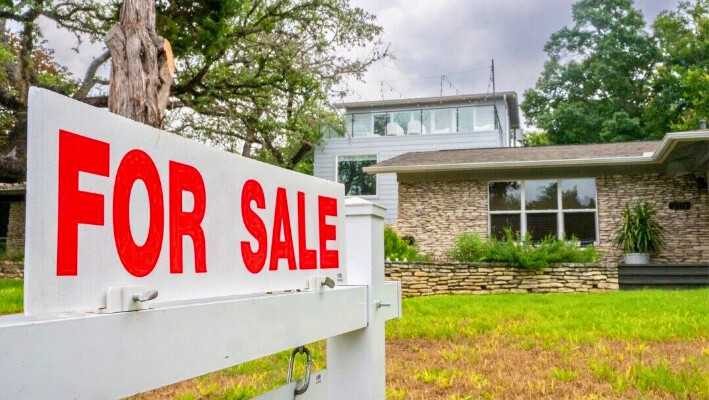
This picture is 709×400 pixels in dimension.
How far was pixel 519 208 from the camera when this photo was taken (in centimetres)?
1466

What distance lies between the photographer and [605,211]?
14016 millimetres

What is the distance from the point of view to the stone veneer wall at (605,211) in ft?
44.2

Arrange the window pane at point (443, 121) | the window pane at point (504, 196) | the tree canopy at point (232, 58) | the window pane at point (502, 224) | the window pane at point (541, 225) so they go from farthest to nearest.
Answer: the window pane at point (443, 121) < the window pane at point (504, 196) < the window pane at point (502, 224) < the window pane at point (541, 225) < the tree canopy at point (232, 58)

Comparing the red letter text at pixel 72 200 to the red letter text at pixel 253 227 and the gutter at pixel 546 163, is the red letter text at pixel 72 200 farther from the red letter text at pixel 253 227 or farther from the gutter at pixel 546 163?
the gutter at pixel 546 163

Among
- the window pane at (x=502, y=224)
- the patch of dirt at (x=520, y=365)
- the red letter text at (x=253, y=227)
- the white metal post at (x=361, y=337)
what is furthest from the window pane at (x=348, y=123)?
the red letter text at (x=253, y=227)

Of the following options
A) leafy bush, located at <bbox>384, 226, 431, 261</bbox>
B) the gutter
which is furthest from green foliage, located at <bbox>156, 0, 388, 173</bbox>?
leafy bush, located at <bbox>384, 226, 431, 261</bbox>

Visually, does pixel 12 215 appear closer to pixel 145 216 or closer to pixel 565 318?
pixel 565 318

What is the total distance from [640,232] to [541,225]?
211cm

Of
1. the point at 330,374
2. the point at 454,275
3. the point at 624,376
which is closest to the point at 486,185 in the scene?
the point at 454,275

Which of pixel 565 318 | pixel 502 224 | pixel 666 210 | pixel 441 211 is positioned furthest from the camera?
pixel 441 211

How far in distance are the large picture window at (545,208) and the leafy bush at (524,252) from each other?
2.64ft

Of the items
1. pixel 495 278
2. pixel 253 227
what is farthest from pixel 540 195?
pixel 253 227

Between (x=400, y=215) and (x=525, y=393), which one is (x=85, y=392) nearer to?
(x=525, y=393)

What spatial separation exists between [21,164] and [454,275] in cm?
853
